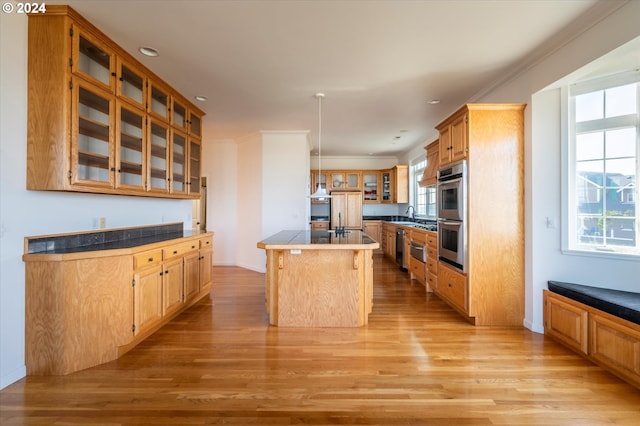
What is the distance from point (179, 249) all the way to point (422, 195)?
559 centimetres

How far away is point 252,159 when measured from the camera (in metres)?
5.82

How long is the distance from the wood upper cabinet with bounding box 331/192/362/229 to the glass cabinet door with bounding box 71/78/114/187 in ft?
18.4

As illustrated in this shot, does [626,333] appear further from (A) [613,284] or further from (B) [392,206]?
(B) [392,206]

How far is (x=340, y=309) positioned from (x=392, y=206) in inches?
230

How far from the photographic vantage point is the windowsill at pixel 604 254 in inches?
99.3

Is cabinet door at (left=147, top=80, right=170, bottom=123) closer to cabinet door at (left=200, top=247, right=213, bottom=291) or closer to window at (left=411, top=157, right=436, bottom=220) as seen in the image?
cabinet door at (left=200, top=247, right=213, bottom=291)

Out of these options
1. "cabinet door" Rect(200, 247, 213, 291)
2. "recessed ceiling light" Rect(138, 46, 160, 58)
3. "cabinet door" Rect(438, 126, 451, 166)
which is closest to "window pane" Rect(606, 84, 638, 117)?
"cabinet door" Rect(438, 126, 451, 166)

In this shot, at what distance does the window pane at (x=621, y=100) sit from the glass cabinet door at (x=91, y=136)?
447 cm

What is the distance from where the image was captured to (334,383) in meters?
2.12

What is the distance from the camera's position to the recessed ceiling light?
2791mm

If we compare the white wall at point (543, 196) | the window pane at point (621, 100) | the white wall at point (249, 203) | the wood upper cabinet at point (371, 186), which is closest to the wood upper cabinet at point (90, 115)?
the white wall at point (249, 203)

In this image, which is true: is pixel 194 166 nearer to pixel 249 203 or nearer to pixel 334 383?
pixel 249 203

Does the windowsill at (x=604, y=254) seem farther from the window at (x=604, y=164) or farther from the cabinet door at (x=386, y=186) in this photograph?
the cabinet door at (x=386, y=186)

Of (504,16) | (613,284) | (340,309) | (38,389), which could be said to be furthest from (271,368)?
(504,16)
